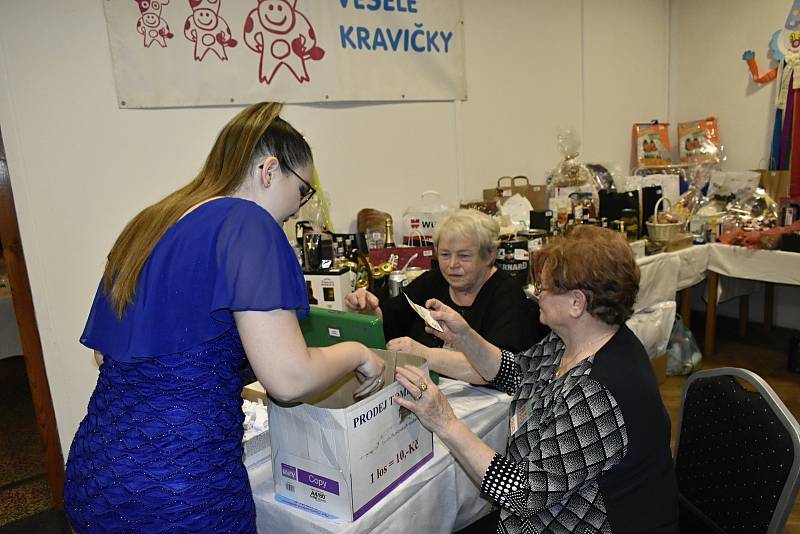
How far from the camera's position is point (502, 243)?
2670mm

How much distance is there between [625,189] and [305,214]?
2.30 metres

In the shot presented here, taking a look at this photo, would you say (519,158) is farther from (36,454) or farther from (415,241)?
(36,454)

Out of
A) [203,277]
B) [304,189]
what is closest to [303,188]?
[304,189]

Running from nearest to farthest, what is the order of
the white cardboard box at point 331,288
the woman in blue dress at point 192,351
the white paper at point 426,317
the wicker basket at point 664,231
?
the woman in blue dress at point 192,351, the white paper at point 426,317, the white cardboard box at point 331,288, the wicker basket at point 664,231

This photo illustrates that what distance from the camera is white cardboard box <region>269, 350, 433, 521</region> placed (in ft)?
3.39

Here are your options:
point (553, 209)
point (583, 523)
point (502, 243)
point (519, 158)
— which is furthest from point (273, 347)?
point (519, 158)

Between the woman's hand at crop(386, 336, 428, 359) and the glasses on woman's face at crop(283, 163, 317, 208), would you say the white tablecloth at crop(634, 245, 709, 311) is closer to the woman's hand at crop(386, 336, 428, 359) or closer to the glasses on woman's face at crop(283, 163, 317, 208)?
the woman's hand at crop(386, 336, 428, 359)

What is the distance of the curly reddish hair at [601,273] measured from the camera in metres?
1.30

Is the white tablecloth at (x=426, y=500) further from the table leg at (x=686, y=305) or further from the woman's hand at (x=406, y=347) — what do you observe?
the table leg at (x=686, y=305)

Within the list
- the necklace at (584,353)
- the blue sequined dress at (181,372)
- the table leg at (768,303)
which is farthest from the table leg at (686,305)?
the blue sequined dress at (181,372)

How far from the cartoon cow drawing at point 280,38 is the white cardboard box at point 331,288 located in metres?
1.13

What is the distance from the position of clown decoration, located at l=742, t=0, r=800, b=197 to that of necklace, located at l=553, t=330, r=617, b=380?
3.45m

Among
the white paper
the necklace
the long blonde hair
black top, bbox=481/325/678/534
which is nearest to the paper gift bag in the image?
the white paper

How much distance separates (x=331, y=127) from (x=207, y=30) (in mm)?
760
